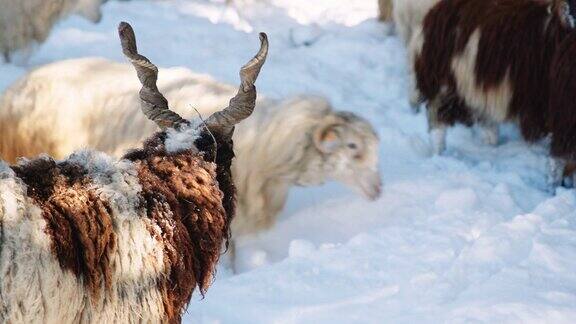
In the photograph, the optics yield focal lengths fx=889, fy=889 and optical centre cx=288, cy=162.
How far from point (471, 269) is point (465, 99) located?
1.99m

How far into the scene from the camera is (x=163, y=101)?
317cm

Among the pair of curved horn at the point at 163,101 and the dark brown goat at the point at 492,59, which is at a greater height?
the pair of curved horn at the point at 163,101

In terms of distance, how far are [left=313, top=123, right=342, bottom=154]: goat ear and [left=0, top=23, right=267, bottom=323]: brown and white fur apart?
1.63 meters

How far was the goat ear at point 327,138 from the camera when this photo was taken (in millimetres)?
4703

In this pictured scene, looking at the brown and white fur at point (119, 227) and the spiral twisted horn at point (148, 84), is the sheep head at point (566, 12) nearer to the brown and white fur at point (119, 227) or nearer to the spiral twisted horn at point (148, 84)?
the brown and white fur at point (119, 227)

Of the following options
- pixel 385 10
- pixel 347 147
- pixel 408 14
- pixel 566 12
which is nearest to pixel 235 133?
pixel 347 147

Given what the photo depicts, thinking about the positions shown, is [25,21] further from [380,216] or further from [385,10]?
[380,216]

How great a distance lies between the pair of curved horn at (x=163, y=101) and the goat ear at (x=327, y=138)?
1.57 meters

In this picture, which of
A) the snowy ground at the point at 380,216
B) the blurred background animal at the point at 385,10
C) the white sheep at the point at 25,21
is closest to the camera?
the snowy ground at the point at 380,216

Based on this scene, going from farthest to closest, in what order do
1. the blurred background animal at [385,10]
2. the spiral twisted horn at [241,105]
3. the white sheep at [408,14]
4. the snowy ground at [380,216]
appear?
1. the blurred background animal at [385,10]
2. the white sheep at [408,14]
3. the snowy ground at [380,216]
4. the spiral twisted horn at [241,105]

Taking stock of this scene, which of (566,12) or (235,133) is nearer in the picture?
(235,133)

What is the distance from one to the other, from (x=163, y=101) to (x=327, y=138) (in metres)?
1.69

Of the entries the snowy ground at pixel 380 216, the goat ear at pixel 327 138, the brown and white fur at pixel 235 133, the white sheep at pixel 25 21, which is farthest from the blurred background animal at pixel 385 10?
the goat ear at pixel 327 138

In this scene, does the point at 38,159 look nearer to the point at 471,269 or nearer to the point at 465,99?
the point at 471,269
